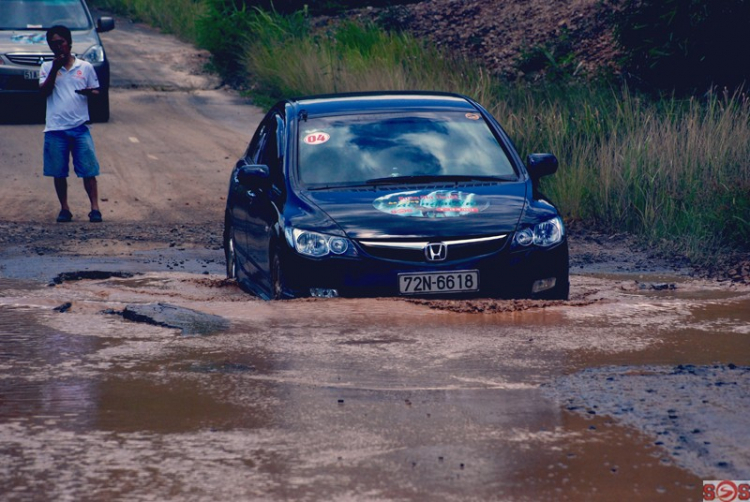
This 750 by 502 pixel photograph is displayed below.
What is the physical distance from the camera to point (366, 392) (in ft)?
19.2

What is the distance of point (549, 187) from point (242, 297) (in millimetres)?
4949

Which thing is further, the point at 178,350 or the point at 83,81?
the point at 83,81

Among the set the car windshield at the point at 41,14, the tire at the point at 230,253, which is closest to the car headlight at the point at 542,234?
the tire at the point at 230,253

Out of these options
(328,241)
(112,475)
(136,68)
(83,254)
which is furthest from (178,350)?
(136,68)

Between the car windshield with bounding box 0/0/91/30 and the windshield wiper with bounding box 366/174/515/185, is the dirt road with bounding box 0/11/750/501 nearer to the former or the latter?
the windshield wiper with bounding box 366/174/515/185

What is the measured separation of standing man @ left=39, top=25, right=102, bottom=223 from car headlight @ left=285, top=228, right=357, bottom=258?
18.4 feet

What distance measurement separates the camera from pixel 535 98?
56.3ft

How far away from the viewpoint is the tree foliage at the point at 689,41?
55.0 feet

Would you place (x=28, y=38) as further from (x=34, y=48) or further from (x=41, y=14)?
(x=41, y=14)

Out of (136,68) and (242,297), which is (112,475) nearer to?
(242,297)

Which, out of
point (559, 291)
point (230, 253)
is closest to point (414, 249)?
point (559, 291)

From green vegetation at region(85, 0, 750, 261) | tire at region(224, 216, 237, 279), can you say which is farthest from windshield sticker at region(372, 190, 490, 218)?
green vegetation at region(85, 0, 750, 261)

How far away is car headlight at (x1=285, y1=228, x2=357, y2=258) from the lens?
765 cm

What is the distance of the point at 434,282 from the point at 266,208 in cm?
144
